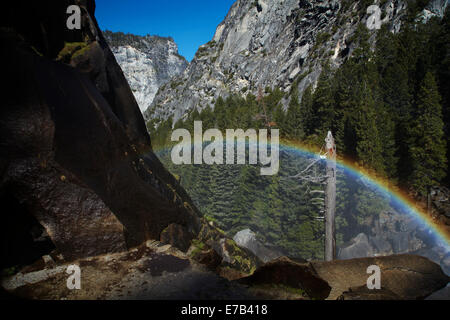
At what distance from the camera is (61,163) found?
3.94m

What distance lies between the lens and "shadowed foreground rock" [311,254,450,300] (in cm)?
371

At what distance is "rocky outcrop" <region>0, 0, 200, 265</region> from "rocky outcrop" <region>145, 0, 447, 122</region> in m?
58.8

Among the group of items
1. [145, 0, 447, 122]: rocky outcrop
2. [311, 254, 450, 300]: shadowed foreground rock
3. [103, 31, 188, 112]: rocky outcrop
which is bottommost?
[311, 254, 450, 300]: shadowed foreground rock

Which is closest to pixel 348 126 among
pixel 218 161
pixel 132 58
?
pixel 218 161

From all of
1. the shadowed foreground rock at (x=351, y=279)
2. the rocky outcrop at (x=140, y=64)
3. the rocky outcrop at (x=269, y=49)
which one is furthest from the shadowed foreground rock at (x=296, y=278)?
the rocky outcrop at (x=140, y=64)

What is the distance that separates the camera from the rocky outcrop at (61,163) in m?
3.68

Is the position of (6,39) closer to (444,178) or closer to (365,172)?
(365,172)

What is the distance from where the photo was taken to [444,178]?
22391 mm

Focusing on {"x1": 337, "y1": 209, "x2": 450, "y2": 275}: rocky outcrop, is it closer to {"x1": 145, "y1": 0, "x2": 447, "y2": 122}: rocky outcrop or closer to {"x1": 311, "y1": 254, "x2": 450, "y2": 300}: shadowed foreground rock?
{"x1": 311, "y1": 254, "x2": 450, "y2": 300}: shadowed foreground rock

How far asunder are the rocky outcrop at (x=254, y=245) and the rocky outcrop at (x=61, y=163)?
2061cm

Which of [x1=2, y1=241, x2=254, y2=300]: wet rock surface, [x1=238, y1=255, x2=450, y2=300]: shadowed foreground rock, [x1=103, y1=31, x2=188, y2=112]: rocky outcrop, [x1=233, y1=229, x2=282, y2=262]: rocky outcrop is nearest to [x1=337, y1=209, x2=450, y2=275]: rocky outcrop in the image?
[x1=233, y1=229, x2=282, y2=262]: rocky outcrop

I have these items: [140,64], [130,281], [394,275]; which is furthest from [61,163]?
[140,64]

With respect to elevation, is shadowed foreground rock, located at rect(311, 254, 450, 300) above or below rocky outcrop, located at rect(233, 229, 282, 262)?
above

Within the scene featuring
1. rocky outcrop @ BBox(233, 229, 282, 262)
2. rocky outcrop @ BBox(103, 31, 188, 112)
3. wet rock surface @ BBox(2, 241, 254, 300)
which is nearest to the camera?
wet rock surface @ BBox(2, 241, 254, 300)
